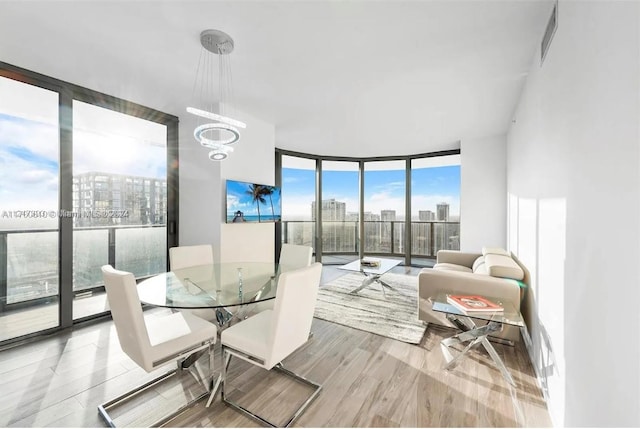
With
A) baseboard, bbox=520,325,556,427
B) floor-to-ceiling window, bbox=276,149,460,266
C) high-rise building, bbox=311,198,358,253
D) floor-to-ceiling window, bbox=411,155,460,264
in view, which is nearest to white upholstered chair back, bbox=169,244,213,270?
floor-to-ceiling window, bbox=276,149,460,266

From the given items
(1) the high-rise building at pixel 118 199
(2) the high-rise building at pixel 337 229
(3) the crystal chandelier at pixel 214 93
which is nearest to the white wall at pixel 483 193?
(2) the high-rise building at pixel 337 229

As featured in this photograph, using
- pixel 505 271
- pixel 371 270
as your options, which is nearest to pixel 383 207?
pixel 371 270

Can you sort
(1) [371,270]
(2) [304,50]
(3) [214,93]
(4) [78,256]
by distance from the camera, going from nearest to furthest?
(2) [304,50], (4) [78,256], (3) [214,93], (1) [371,270]

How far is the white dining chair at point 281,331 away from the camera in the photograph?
1.60 meters

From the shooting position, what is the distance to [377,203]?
663 centimetres

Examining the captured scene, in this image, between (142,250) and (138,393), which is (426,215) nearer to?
(142,250)

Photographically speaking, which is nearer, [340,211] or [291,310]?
[291,310]

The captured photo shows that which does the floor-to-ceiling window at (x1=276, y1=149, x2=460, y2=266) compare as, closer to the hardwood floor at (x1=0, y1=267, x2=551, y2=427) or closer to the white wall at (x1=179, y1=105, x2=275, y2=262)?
the white wall at (x1=179, y1=105, x2=275, y2=262)

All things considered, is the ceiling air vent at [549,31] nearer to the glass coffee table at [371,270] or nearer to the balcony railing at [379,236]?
the glass coffee table at [371,270]

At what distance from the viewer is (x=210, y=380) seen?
192 centimetres

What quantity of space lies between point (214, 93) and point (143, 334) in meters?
2.73

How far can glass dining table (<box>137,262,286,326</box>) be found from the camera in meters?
1.86

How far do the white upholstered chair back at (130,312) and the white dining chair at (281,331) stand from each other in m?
0.47

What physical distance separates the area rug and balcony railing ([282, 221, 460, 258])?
A: 1804mm
